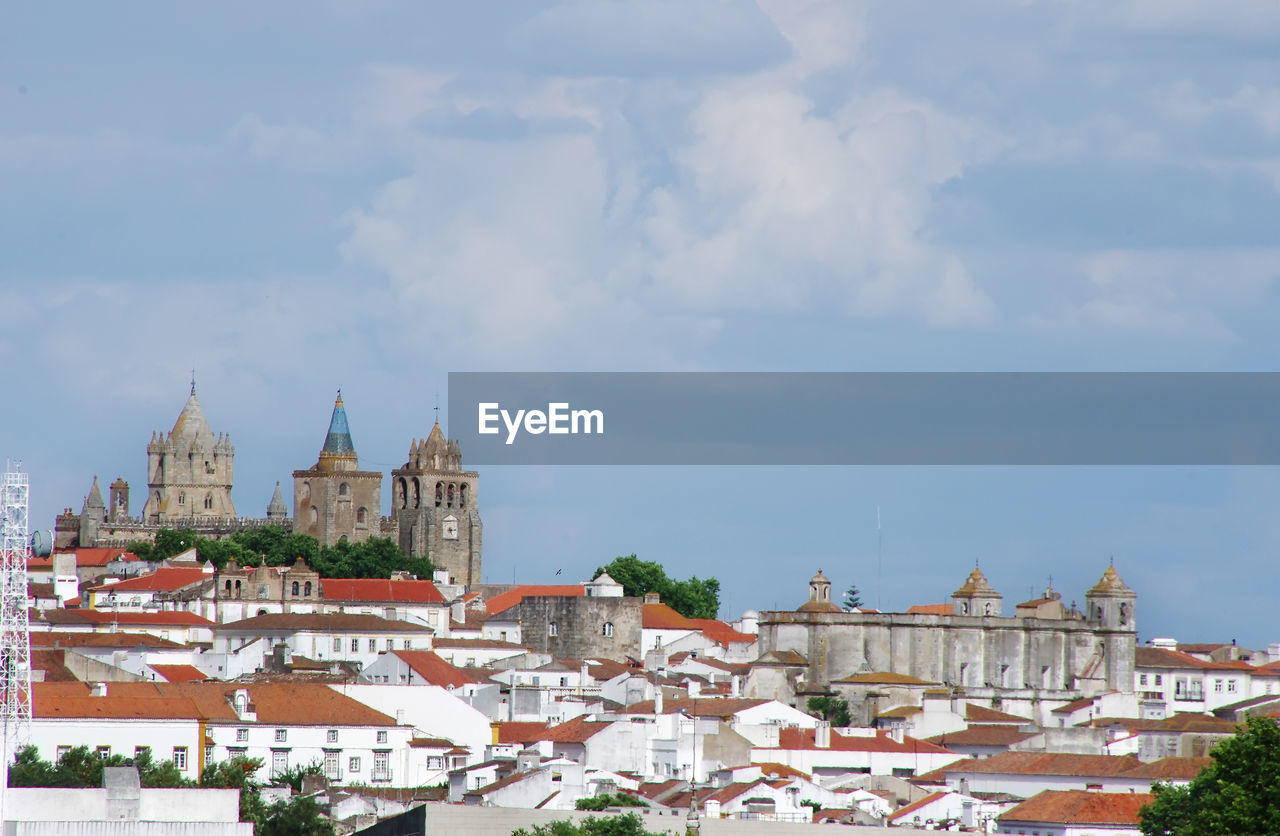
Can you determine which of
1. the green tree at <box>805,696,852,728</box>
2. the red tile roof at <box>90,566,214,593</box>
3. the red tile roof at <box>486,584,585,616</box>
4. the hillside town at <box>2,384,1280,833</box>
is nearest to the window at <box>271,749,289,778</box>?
the hillside town at <box>2,384,1280,833</box>

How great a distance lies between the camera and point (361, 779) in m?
90.3

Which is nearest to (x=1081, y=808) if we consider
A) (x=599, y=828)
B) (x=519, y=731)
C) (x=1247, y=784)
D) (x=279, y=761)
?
(x=599, y=828)

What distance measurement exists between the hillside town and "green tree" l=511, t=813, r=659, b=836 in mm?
1527

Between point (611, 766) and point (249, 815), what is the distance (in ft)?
76.4

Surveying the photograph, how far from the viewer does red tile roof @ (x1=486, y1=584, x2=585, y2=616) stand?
14275 cm

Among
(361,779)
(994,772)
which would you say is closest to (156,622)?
(361,779)

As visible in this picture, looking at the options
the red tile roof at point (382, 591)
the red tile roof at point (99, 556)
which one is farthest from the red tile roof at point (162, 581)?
the red tile roof at point (99, 556)

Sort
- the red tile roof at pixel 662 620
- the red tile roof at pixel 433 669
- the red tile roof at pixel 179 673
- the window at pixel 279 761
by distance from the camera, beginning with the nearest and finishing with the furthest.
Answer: the window at pixel 279 761, the red tile roof at pixel 179 673, the red tile roof at pixel 433 669, the red tile roof at pixel 662 620

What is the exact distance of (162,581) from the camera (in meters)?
136

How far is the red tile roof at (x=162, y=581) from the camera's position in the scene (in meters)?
135

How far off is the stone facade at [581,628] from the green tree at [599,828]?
65.4 metres

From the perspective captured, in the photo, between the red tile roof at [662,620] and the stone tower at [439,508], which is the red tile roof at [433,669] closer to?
the red tile roof at [662,620]

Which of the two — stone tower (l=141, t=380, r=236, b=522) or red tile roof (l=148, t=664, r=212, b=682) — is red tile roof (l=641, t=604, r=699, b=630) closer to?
red tile roof (l=148, t=664, r=212, b=682)

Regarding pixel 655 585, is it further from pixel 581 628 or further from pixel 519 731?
pixel 519 731
